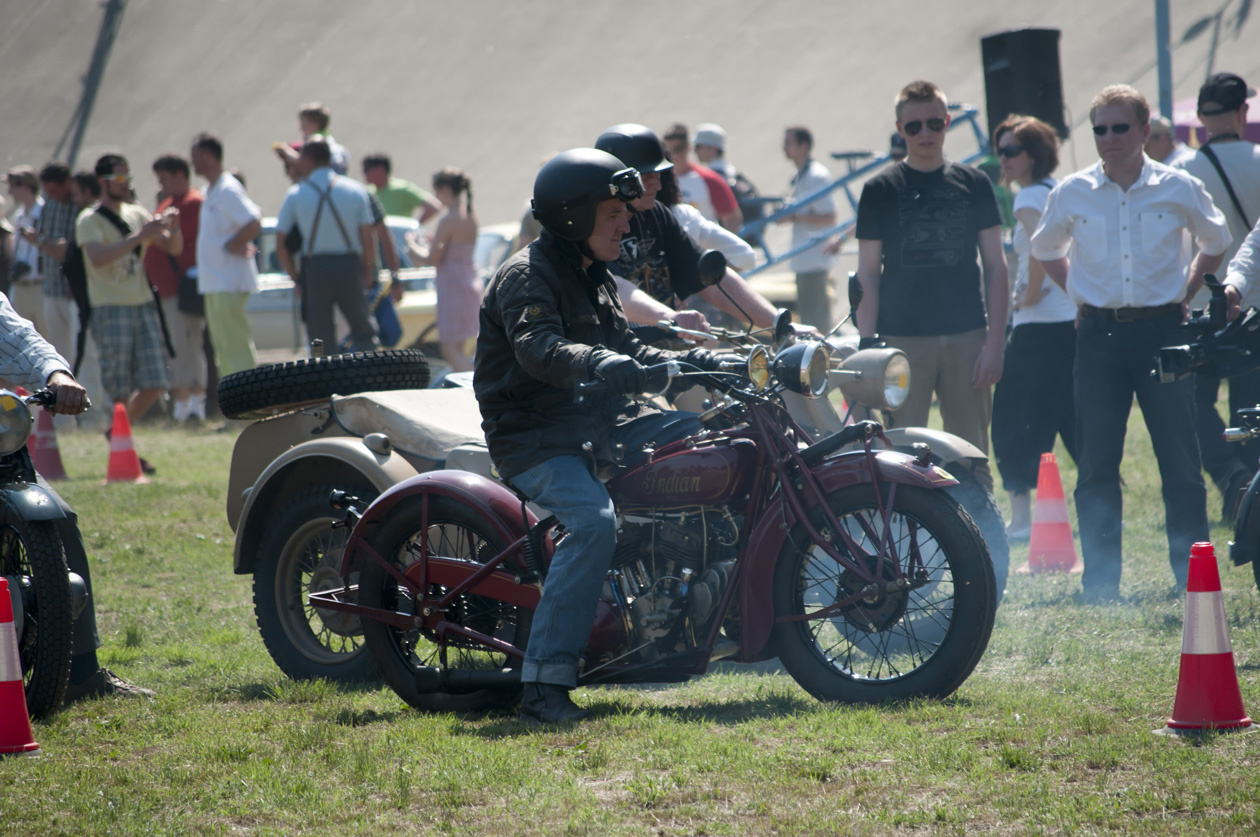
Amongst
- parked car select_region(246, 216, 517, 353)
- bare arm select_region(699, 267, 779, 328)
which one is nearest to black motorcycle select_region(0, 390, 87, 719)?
bare arm select_region(699, 267, 779, 328)

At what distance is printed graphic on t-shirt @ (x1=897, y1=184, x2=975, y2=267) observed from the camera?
7.00 meters

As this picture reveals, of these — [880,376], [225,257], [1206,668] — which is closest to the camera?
[1206,668]

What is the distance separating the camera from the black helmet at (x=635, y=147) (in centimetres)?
578

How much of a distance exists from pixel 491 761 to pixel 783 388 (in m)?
1.53

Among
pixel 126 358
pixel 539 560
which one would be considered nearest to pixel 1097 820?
pixel 539 560

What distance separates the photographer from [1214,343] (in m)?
5.97

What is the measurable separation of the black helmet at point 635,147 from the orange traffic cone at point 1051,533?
112 inches

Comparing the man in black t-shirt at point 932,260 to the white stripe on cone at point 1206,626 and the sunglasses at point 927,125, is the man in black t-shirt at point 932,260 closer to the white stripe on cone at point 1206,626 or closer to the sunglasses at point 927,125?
the sunglasses at point 927,125

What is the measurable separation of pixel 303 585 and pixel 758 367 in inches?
91.3

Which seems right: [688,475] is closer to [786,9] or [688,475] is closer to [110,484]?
[110,484]

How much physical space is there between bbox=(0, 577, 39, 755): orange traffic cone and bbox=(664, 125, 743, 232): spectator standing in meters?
8.62

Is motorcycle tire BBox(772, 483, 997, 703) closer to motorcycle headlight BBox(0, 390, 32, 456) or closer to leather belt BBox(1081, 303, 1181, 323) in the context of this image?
leather belt BBox(1081, 303, 1181, 323)

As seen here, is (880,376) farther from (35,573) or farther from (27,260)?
(27,260)

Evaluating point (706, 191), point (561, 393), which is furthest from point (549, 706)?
point (706, 191)
